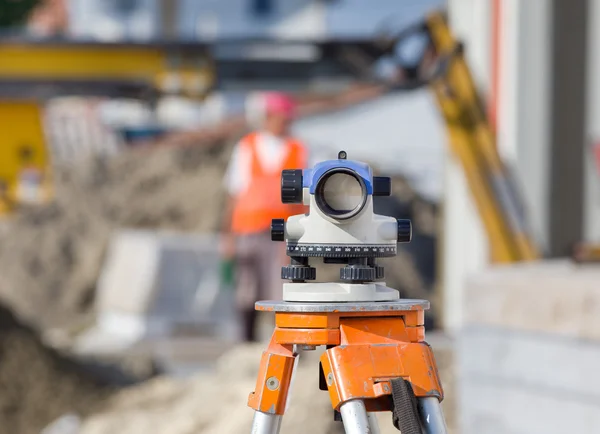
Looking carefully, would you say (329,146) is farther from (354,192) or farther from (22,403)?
(354,192)

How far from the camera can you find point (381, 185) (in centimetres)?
241

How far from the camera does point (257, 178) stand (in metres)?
6.75

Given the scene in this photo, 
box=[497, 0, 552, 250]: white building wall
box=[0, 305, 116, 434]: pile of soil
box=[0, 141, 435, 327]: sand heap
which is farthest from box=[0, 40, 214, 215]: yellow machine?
box=[0, 141, 435, 327]: sand heap

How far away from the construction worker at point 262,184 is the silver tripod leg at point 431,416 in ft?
14.0

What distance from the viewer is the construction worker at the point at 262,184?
265 inches

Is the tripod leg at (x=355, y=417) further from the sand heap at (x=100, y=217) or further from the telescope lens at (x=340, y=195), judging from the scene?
the sand heap at (x=100, y=217)

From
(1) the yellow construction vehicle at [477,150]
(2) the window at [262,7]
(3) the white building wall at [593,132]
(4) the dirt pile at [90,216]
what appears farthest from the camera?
(2) the window at [262,7]

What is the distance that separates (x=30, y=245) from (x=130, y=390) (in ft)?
32.7

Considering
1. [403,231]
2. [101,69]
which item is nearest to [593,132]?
[101,69]

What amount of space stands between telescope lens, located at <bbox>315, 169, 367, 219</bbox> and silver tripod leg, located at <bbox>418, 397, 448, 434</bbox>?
40cm

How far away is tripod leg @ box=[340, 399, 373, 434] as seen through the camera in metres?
2.26

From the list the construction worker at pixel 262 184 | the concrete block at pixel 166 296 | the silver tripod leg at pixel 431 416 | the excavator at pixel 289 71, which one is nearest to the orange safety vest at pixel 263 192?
the construction worker at pixel 262 184

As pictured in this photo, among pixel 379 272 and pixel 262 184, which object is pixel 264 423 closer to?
pixel 379 272

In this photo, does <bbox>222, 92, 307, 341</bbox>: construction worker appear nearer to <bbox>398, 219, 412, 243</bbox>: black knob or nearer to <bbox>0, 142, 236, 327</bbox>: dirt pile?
<bbox>398, 219, 412, 243</bbox>: black knob
